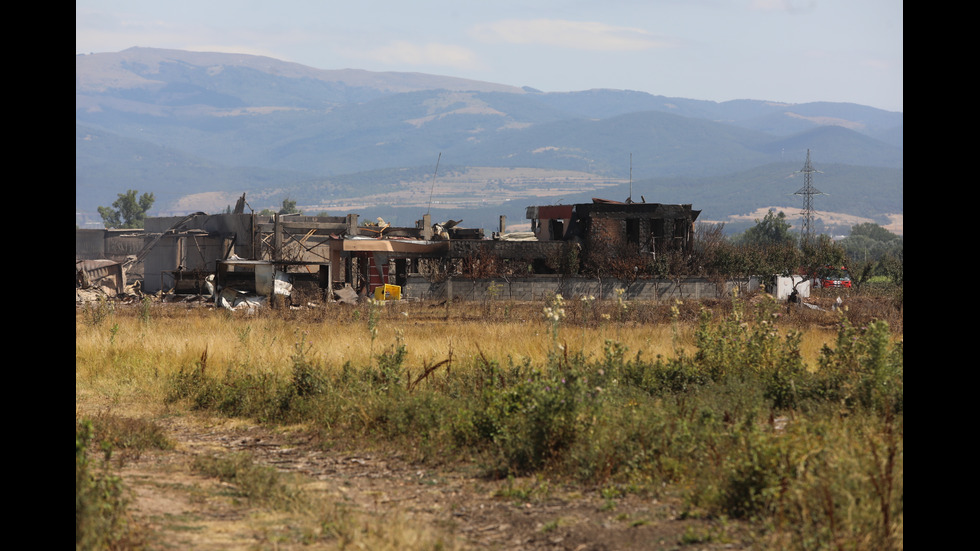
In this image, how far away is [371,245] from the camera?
39.9 metres

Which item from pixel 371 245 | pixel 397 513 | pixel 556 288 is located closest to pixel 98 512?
pixel 397 513

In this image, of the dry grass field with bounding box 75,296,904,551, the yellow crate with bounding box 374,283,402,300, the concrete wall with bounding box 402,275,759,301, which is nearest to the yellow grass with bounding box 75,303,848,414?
the dry grass field with bounding box 75,296,904,551

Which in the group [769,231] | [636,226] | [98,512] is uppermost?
[769,231]

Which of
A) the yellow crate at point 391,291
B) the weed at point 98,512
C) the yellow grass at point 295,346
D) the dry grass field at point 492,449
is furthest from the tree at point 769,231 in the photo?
the weed at point 98,512

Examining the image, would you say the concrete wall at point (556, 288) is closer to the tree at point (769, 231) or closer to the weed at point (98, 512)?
the weed at point (98, 512)

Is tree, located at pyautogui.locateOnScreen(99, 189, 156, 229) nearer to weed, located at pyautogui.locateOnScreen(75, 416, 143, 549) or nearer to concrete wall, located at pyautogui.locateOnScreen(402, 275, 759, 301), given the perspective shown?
concrete wall, located at pyautogui.locateOnScreen(402, 275, 759, 301)

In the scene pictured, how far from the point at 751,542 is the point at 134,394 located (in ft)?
33.4

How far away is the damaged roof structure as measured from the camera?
3688 centimetres

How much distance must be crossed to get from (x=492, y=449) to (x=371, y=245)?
31.4 m

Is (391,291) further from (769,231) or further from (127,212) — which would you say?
(127,212)

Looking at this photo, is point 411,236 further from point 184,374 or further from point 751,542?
point 751,542

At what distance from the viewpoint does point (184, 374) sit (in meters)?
13.6

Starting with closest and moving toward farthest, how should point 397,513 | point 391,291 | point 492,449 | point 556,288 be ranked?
point 397,513 → point 492,449 → point 391,291 → point 556,288

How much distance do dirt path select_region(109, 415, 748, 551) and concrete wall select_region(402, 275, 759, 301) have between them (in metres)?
28.9
